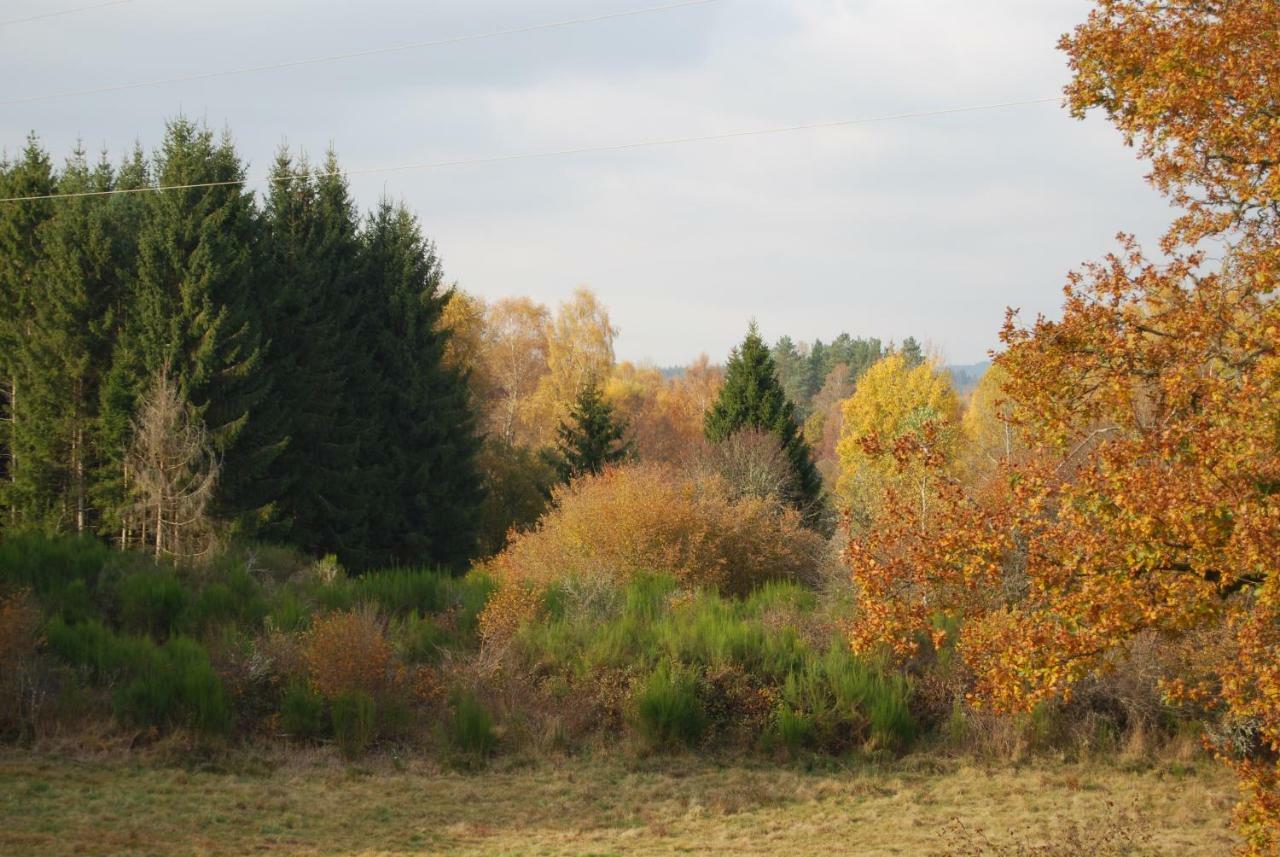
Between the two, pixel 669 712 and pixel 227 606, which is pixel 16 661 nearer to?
pixel 227 606

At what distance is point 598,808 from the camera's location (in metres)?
13.0

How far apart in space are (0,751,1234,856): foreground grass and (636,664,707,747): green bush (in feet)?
1.75

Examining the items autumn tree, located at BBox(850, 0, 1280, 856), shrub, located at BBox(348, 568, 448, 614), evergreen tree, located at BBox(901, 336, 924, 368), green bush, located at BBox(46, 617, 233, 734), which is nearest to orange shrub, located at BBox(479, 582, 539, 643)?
shrub, located at BBox(348, 568, 448, 614)

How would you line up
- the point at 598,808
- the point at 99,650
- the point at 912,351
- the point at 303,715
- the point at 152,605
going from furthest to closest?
the point at 912,351, the point at 152,605, the point at 99,650, the point at 303,715, the point at 598,808

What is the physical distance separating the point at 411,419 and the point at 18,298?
39.3ft

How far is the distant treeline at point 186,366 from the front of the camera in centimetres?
2992

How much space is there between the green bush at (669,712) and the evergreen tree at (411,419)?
22.0m

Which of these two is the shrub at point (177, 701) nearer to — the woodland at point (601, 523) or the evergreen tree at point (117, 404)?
the woodland at point (601, 523)

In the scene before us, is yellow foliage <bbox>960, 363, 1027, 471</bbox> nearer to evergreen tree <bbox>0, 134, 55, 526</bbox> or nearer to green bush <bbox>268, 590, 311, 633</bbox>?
green bush <bbox>268, 590, 311, 633</bbox>

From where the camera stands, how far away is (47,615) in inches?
703

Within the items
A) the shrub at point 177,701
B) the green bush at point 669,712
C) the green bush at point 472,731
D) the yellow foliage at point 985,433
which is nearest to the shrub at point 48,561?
the shrub at point 177,701

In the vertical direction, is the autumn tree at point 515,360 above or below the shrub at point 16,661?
above

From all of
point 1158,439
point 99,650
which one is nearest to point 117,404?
point 99,650

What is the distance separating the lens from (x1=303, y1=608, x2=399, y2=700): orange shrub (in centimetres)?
1577
